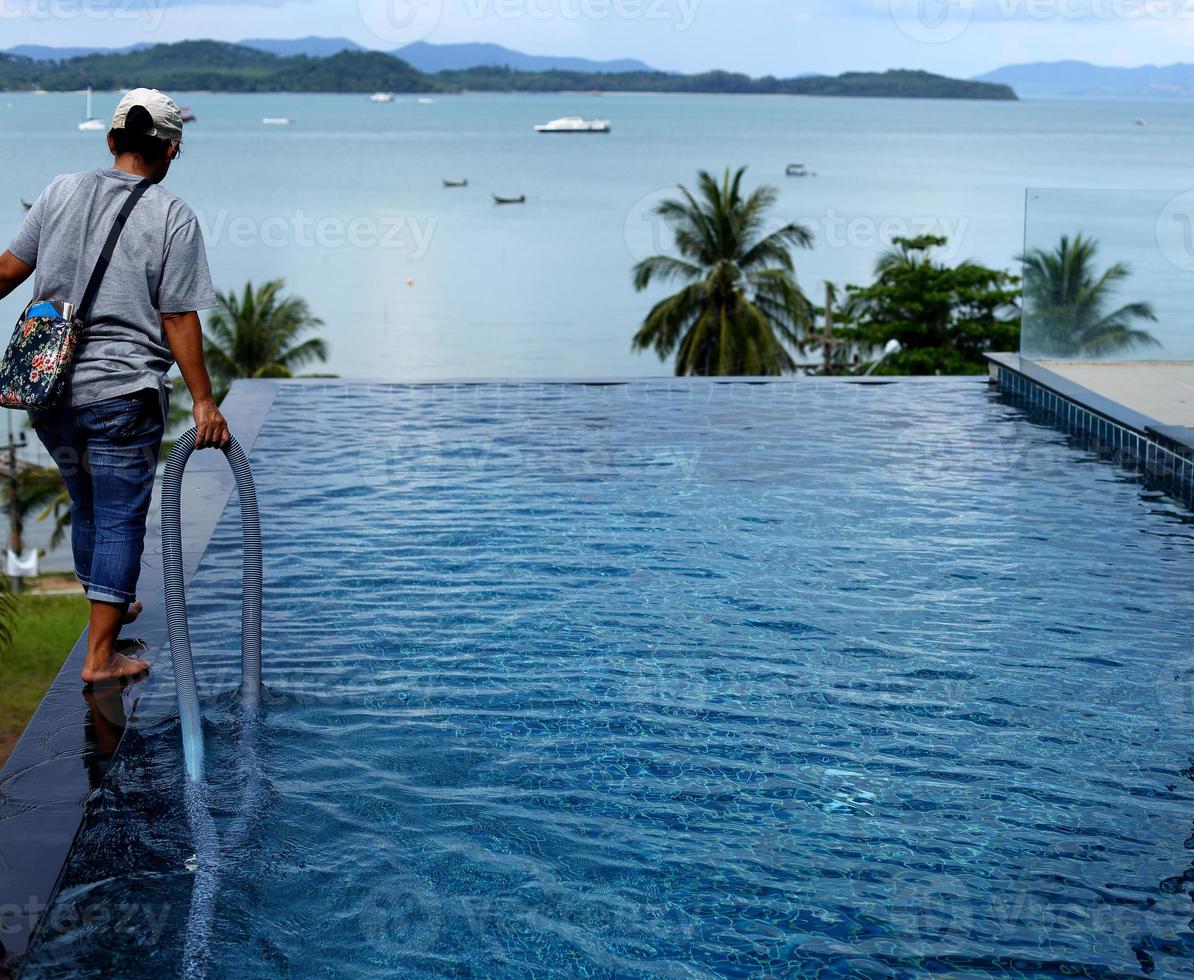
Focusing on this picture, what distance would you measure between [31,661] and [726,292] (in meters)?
17.9

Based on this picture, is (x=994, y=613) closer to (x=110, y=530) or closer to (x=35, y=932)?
(x=110, y=530)

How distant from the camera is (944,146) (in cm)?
12231

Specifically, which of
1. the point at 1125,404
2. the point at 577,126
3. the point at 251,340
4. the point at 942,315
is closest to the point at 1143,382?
the point at 1125,404

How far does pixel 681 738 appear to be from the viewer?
3.80m

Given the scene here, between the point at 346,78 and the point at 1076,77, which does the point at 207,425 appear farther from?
the point at 346,78

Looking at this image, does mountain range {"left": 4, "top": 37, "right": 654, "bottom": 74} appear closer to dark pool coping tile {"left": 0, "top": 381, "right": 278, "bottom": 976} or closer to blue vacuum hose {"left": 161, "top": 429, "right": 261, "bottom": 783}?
dark pool coping tile {"left": 0, "top": 381, "right": 278, "bottom": 976}

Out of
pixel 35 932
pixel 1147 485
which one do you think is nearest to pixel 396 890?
pixel 35 932

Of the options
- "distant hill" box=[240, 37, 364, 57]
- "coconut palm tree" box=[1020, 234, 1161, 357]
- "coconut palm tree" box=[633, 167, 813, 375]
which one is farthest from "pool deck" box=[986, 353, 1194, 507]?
"distant hill" box=[240, 37, 364, 57]

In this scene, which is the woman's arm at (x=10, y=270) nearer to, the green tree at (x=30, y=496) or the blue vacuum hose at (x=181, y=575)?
the blue vacuum hose at (x=181, y=575)

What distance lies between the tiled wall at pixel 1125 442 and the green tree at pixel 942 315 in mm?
25352

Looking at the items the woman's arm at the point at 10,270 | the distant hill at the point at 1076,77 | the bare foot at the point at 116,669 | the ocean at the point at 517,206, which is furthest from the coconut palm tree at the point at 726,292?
the distant hill at the point at 1076,77

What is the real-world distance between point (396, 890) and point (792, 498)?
3.96 metres

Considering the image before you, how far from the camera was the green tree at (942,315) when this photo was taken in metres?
34.4

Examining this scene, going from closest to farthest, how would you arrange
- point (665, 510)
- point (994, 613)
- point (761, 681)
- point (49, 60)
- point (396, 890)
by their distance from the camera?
point (396, 890) < point (761, 681) < point (994, 613) < point (665, 510) < point (49, 60)
